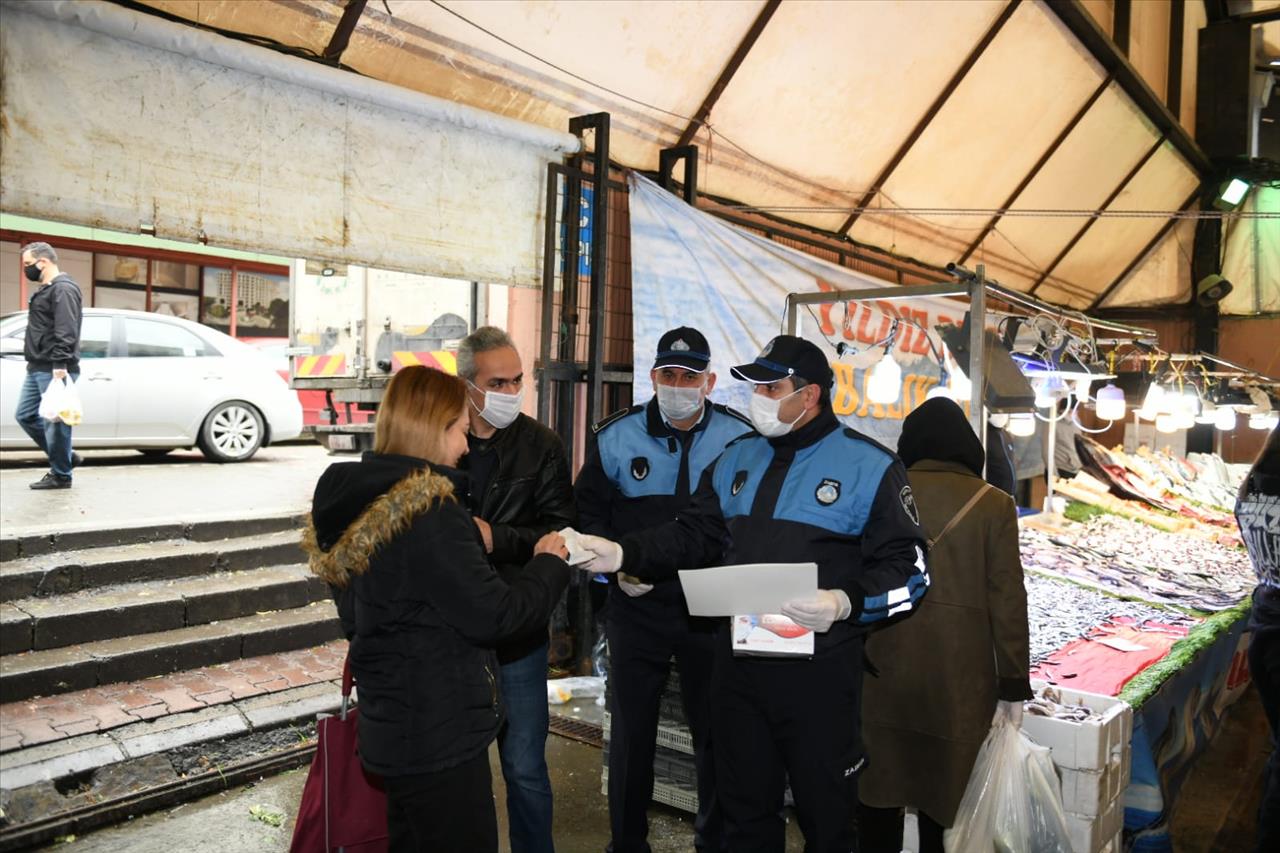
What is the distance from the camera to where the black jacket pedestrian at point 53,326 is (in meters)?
7.24

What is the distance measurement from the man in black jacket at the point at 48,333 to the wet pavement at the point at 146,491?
679 millimetres

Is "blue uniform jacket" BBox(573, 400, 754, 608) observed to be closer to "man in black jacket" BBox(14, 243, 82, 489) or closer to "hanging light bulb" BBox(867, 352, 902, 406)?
"hanging light bulb" BBox(867, 352, 902, 406)

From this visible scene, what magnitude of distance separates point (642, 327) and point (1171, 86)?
1114cm

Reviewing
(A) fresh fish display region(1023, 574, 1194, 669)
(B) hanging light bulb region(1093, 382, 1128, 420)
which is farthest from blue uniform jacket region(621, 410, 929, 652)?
(B) hanging light bulb region(1093, 382, 1128, 420)

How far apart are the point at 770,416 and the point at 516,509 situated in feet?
3.17

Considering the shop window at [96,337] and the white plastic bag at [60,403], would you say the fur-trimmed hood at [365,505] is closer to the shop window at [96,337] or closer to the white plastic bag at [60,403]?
the white plastic bag at [60,403]

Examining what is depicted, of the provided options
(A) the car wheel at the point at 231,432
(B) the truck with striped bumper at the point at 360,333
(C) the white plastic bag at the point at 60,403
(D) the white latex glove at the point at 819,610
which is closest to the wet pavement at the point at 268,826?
(D) the white latex glove at the point at 819,610

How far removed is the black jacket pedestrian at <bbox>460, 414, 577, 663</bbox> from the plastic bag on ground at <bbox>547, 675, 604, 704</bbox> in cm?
251

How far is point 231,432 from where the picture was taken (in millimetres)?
10656

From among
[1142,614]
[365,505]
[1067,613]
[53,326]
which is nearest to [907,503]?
[365,505]

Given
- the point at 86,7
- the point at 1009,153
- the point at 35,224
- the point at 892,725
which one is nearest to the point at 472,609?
the point at 892,725

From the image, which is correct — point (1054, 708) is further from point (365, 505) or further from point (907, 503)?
point (365, 505)

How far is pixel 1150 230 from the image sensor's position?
13773mm

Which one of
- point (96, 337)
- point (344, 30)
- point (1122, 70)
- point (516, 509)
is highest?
point (1122, 70)
